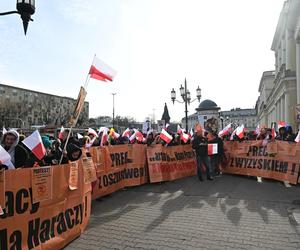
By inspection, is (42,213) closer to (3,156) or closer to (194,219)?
(3,156)

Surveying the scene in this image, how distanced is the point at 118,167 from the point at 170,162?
282 centimetres

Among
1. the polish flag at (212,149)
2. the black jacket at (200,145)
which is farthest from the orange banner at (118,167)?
the polish flag at (212,149)

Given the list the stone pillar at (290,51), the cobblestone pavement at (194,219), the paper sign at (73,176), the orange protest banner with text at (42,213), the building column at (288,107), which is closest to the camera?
the orange protest banner with text at (42,213)

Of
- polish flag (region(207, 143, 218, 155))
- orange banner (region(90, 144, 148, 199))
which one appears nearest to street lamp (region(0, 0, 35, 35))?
orange banner (region(90, 144, 148, 199))

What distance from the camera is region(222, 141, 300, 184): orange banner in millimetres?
10859

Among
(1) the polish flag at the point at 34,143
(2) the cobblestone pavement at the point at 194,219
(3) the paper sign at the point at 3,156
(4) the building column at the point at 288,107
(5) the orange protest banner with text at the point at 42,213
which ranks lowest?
(2) the cobblestone pavement at the point at 194,219

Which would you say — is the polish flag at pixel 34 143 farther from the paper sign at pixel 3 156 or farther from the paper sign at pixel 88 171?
the paper sign at pixel 88 171

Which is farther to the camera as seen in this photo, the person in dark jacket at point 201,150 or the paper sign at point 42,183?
the person in dark jacket at point 201,150

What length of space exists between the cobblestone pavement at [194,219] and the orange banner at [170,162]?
3.30ft

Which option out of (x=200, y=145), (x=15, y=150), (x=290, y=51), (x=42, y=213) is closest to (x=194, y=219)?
(x=42, y=213)

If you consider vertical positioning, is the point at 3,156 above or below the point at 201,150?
above

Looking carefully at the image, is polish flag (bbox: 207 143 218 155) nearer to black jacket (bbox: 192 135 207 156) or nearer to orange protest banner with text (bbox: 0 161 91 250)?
A: black jacket (bbox: 192 135 207 156)

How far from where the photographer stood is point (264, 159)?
39.9 feet

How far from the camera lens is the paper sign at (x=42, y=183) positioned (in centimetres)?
480
